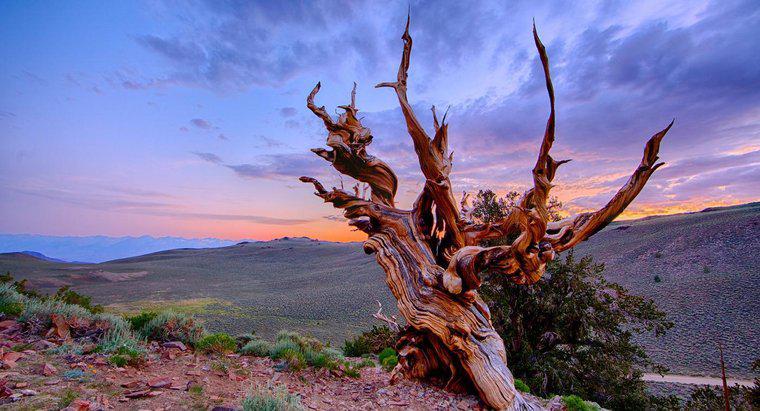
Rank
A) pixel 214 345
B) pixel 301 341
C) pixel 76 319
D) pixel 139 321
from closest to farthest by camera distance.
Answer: pixel 76 319 → pixel 214 345 → pixel 139 321 → pixel 301 341

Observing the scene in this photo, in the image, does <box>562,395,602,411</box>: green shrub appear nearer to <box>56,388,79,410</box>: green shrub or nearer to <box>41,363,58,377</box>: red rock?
<box>56,388,79,410</box>: green shrub

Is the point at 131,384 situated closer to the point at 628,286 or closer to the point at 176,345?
the point at 176,345

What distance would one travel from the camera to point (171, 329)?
22.6ft

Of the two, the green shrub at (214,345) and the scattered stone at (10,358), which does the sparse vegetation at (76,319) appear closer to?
the scattered stone at (10,358)

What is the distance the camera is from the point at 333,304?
33719 millimetres

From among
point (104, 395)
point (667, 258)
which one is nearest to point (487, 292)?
point (104, 395)

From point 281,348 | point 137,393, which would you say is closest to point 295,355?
point 281,348

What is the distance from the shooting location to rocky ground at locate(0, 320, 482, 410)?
13.5ft

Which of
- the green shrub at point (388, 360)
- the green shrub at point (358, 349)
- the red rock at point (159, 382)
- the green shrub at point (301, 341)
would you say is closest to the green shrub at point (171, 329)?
the green shrub at point (301, 341)

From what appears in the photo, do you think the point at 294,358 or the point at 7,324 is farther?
the point at 294,358

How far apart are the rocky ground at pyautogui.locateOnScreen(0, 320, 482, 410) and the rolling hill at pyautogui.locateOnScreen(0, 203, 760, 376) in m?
14.8

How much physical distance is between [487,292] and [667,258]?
3746 centimetres

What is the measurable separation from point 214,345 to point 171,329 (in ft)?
3.30

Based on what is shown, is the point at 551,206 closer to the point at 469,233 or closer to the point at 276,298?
the point at 469,233
